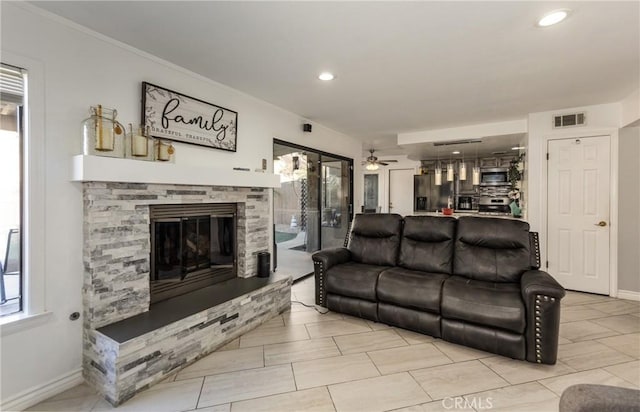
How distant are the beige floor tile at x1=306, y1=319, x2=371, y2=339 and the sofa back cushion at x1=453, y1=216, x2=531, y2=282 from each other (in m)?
1.08

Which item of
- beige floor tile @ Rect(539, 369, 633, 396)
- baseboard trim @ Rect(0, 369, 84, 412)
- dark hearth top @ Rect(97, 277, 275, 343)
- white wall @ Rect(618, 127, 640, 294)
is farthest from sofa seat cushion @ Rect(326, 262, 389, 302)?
white wall @ Rect(618, 127, 640, 294)

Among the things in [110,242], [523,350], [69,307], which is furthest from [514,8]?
[69,307]

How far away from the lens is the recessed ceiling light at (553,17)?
183 centimetres

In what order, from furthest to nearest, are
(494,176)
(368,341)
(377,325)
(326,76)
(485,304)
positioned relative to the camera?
(494,176), (377,325), (326,76), (368,341), (485,304)

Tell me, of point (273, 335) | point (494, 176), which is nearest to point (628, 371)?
point (273, 335)

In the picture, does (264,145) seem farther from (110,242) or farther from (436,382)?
(436,382)

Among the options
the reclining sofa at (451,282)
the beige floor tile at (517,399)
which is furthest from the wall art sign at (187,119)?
the beige floor tile at (517,399)

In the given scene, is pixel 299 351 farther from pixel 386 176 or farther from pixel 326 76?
pixel 386 176

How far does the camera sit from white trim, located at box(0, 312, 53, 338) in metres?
1.72

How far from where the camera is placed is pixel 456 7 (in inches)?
69.8

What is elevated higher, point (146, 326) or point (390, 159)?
point (390, 159)

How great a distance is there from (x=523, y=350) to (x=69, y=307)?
3189 millimetres

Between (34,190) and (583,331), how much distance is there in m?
4.48

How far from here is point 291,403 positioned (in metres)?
1.83
